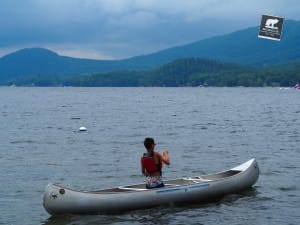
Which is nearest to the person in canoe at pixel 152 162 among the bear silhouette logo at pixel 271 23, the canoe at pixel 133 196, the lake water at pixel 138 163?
the canoe at pixel 133 196

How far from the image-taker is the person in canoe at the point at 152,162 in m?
18.2

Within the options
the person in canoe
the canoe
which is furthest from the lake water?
the person in canoe

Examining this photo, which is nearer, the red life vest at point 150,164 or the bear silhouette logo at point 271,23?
the bear silhouette logo at point 271,23

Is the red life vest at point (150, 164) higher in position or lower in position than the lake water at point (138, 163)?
higher

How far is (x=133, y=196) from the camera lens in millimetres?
19016

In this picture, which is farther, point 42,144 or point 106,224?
point 42,144

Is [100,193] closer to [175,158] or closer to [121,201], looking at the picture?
[121,201]

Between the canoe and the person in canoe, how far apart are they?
12.5 inches

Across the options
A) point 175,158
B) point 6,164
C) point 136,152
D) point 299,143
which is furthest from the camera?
point 299,143

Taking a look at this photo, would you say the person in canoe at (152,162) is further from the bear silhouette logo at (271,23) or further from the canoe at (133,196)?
the bear silhouette logo at (271,23)

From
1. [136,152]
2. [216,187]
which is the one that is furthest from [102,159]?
[216,187]

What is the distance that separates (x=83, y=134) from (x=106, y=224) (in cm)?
2936

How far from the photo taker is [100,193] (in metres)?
18.7

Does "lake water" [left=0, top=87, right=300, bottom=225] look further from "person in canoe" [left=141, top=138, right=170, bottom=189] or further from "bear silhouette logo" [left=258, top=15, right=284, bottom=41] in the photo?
"bear silhouette logo" [left=258, top=15, right=284, bottom=41]
